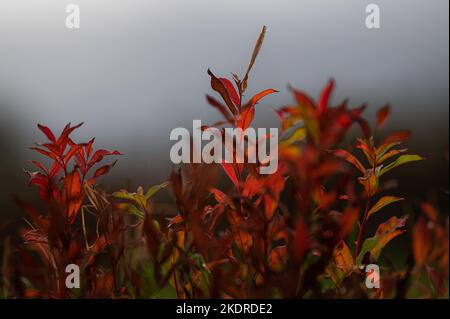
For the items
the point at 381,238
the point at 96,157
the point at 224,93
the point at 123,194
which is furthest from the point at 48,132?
the point at 381,238

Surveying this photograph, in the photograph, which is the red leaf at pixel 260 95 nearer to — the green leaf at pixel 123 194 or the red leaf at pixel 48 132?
the green leaf at pixel 123 194

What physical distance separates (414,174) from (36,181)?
3.71 meters

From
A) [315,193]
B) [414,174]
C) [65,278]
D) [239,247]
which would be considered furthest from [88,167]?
[414,174]

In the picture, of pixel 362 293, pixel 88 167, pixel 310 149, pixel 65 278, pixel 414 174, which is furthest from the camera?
pixel 414 174

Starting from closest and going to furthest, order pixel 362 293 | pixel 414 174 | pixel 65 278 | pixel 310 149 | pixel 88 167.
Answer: pixel 310 149, pixel 362 293, pixel 65 278, pixel 88 167, pixel 414 174

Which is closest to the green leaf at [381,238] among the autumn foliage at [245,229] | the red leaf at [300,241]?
the autumn foliage at [245,229]

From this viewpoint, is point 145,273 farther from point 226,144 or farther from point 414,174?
point 414,174

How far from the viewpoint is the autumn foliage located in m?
0.83

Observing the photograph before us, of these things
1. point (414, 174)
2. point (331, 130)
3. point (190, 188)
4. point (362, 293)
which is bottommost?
point (414, 174)

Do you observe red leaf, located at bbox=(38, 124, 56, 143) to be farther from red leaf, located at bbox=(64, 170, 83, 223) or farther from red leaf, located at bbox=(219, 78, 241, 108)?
red leaf, located at bbox=(219, 78, 241, 108)

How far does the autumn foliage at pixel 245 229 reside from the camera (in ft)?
2.73

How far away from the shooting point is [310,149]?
2.56ft

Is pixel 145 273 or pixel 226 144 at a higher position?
pixel 226 144

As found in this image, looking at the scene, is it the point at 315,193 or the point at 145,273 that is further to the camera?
the point at 145,273
